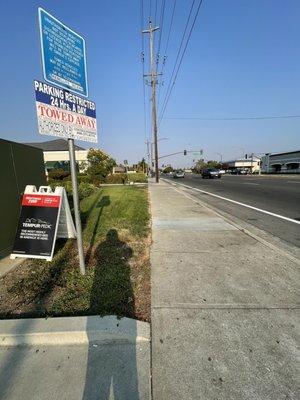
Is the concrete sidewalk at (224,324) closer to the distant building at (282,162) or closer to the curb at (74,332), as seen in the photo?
the curb at (74,332)

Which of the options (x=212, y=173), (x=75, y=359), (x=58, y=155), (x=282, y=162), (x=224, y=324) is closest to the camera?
(x=75, y=359)

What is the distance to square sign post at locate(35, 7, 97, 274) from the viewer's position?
3.64m

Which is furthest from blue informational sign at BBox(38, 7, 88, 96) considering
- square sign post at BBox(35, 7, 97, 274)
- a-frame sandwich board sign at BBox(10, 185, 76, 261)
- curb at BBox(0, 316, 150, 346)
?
curb at BBox(0, 316, 150, 346)

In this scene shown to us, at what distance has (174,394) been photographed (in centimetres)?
231

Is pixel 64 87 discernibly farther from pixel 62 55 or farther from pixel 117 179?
pixel 117 179

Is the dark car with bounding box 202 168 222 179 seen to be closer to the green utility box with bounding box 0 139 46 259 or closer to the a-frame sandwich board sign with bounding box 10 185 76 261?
the green utility box with bounding box 0 139 46 259

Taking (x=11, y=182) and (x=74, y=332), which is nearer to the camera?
(x=74, y=332)

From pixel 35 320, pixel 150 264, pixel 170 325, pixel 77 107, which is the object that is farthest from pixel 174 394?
pixel 77 107

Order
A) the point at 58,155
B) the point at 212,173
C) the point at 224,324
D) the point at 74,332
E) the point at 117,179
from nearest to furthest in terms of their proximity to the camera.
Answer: the point at 74,332
the point at 224,324
the point at 117,179
the point at 212,173
the point at 58,155

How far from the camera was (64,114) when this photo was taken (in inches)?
157

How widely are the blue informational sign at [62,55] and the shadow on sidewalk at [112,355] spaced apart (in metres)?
2.64

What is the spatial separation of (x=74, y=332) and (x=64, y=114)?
2595 millimetres

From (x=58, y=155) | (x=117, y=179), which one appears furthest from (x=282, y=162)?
(x=117, y=179)

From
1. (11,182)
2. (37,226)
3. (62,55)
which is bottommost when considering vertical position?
(37,226)
